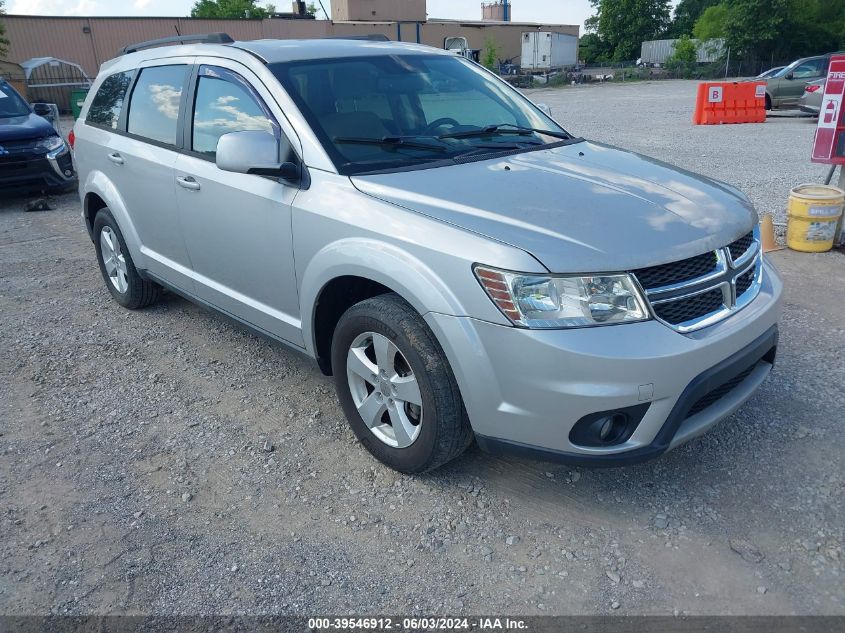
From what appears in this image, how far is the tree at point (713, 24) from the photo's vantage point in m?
47.0

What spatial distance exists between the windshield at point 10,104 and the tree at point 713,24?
46.3m

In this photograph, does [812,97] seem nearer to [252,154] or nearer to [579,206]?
[579,206]

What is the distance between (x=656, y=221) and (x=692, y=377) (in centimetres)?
64

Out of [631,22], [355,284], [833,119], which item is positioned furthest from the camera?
[631,22]

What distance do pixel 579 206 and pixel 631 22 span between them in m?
70.2

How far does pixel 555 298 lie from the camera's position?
249cm

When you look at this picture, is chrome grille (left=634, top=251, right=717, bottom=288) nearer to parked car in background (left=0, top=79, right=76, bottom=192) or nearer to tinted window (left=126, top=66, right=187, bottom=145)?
tinted window (left=126, top=66, right=187, bottom=145)

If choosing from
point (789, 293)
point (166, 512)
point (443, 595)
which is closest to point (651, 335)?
point (443, 595)

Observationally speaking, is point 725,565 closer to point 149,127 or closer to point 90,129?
point 149,127

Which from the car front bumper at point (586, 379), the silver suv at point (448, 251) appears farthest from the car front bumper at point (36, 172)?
the car front bumper at point (586, 379)

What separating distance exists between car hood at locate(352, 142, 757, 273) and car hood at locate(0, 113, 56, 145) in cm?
826

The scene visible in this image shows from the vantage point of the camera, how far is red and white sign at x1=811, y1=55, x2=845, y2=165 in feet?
20.0

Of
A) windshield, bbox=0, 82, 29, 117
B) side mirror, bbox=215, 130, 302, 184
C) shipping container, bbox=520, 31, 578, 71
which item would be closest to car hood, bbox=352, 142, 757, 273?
side mirror, bbox=215, 130, 302, 184

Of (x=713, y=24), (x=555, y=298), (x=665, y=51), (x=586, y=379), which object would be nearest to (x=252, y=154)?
(x=555, y=298)
